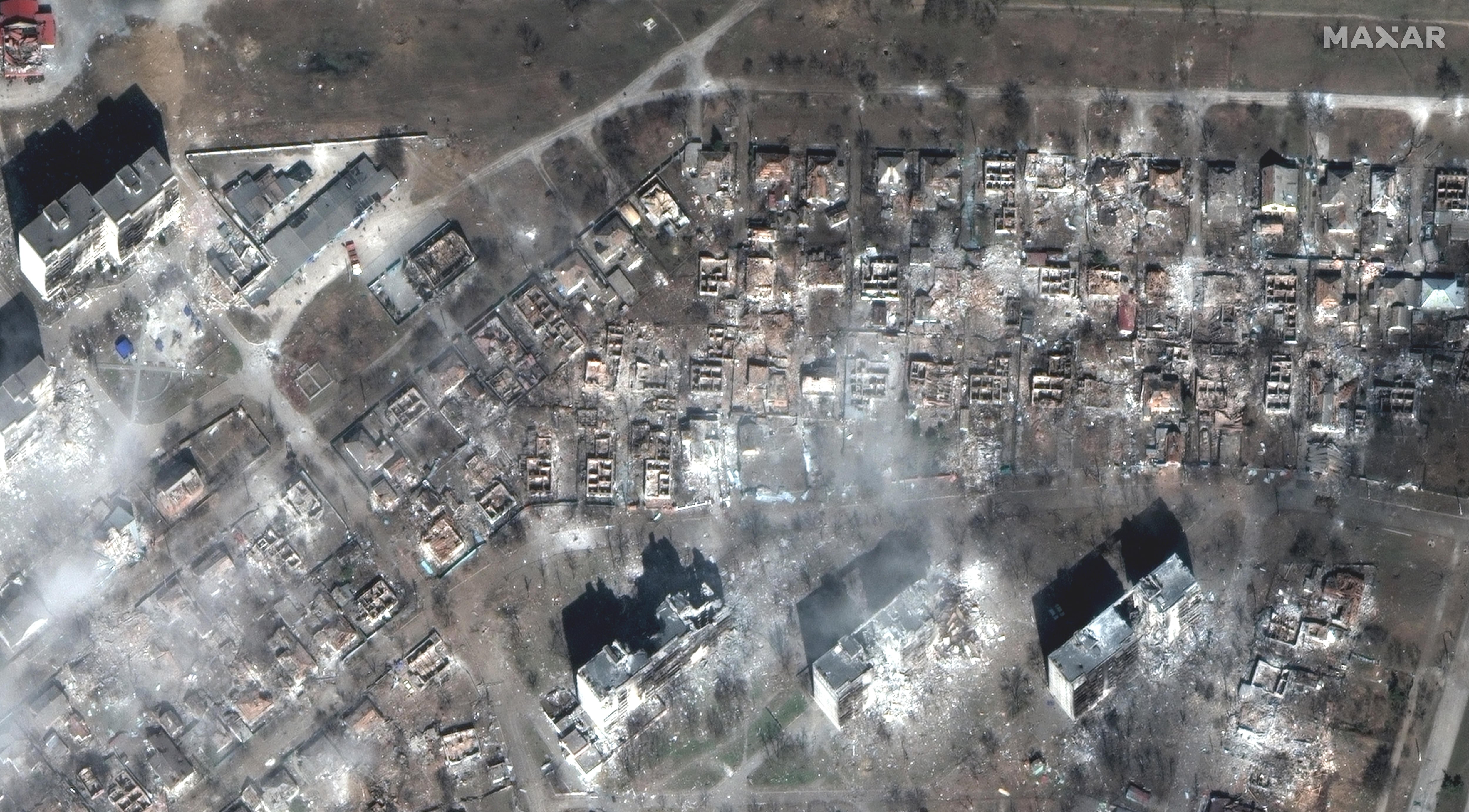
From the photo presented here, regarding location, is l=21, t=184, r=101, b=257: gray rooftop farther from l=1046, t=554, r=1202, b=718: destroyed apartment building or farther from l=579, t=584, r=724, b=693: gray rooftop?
l=1046, t=554, r=1202, b=718: destroyed apartment building

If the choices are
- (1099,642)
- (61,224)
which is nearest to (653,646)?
(1099,642)

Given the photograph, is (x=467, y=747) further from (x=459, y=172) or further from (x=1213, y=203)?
(x=1213, y=203)

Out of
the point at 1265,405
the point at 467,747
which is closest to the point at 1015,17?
the point at 1265,405

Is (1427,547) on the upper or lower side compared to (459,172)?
lower

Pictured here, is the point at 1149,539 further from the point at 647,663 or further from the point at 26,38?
the point at 26,38

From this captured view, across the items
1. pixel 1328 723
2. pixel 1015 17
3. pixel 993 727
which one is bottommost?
pixel 1328 723

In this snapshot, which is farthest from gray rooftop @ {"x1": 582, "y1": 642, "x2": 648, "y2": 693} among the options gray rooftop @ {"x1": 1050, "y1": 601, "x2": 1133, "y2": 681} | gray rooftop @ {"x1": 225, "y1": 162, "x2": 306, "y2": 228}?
gray rooftop @ {"x1": 225, "y1": 162, "x2": 306, "y2": 228}
